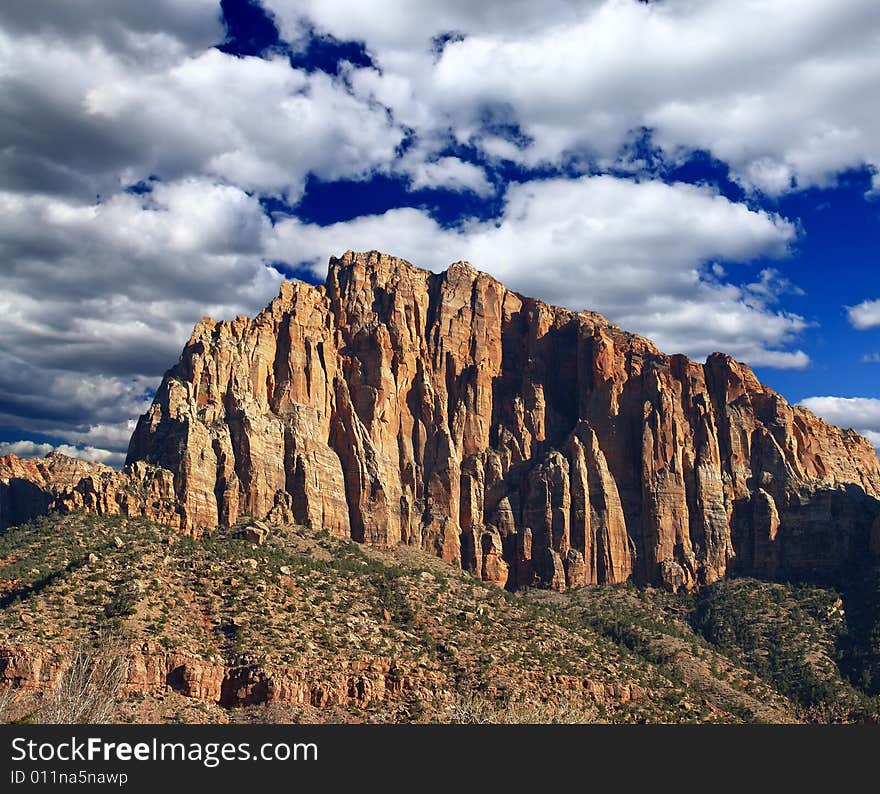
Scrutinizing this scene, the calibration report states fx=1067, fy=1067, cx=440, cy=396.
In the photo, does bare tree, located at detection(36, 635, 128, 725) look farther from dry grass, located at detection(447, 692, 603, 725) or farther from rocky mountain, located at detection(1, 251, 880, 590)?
rocky mountain, located at detection(1, 251, 880, 590)

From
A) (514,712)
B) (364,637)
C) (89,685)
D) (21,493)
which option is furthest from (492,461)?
(89,685)

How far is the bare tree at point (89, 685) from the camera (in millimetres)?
89562

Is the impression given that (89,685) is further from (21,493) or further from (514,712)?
(21,493)

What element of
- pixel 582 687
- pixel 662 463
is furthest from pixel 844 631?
pixel 582 687

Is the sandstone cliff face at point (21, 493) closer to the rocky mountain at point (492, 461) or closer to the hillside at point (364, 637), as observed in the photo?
the rocky mountain at point (492, 461)

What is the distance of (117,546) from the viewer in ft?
446

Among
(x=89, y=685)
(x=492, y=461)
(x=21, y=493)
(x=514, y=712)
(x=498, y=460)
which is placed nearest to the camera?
→ (x=89, y=685)

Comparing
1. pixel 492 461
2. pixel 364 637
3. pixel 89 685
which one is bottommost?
pixel 89 685

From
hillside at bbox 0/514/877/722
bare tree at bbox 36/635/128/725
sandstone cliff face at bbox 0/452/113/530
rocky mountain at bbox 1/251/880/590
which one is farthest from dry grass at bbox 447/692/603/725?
sandstone cliff face at bbox 0/452/113/530

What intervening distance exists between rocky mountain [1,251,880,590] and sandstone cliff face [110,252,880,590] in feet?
Answer: 0.93

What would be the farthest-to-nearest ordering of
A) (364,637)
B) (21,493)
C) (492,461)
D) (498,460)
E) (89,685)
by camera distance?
(498,460)
(492,461)
(21,493)
(364,637)
(89,685)

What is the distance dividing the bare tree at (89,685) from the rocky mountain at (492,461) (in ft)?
175

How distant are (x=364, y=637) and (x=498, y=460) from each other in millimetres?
72047

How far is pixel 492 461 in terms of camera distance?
195 m
